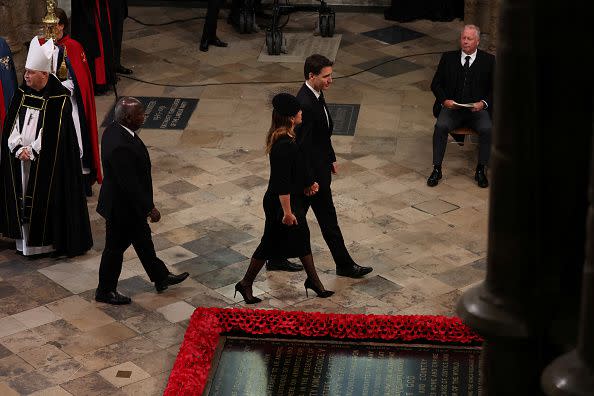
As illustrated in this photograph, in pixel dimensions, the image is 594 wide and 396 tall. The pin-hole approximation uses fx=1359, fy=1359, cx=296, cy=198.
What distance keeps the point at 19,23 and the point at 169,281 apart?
4.70m

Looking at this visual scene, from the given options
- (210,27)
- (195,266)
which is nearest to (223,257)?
(195,266)

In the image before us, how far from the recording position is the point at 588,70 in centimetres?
403

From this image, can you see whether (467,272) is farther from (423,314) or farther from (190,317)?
(190,317)

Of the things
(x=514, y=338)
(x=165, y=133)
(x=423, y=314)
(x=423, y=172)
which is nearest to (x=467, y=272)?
(x=423, y=314)

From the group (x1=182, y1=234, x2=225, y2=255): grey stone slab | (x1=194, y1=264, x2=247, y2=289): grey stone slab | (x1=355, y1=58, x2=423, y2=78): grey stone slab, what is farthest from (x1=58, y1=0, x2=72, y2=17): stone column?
(x1=194, y1=264, x2=247, y2=289): grey stone slab

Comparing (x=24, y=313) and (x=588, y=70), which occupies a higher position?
(x=588, y=70)

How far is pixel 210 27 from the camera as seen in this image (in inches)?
596

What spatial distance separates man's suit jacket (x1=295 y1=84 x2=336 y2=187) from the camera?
914 cm

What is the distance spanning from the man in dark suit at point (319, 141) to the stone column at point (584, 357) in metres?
5.24

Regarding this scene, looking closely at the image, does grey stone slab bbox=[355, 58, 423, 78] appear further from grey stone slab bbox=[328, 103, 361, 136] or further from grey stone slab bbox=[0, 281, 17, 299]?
grey stone slab bbox=[0, 281, 17, 299]

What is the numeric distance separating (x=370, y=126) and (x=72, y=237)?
3.77m

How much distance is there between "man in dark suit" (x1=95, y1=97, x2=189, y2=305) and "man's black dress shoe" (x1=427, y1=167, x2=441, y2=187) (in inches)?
117

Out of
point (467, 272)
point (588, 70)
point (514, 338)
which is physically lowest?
point (467, 272)

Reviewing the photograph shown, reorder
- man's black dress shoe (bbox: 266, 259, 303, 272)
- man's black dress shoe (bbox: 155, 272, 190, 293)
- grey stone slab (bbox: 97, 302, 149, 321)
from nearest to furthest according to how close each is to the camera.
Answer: grey stone slab (bbox: 97, 302, 149, 321), man's black dress shoe (bbox: 155, 272, 190, 293), man's black dress shoe (bbox: 266, 259, 303, 272)
